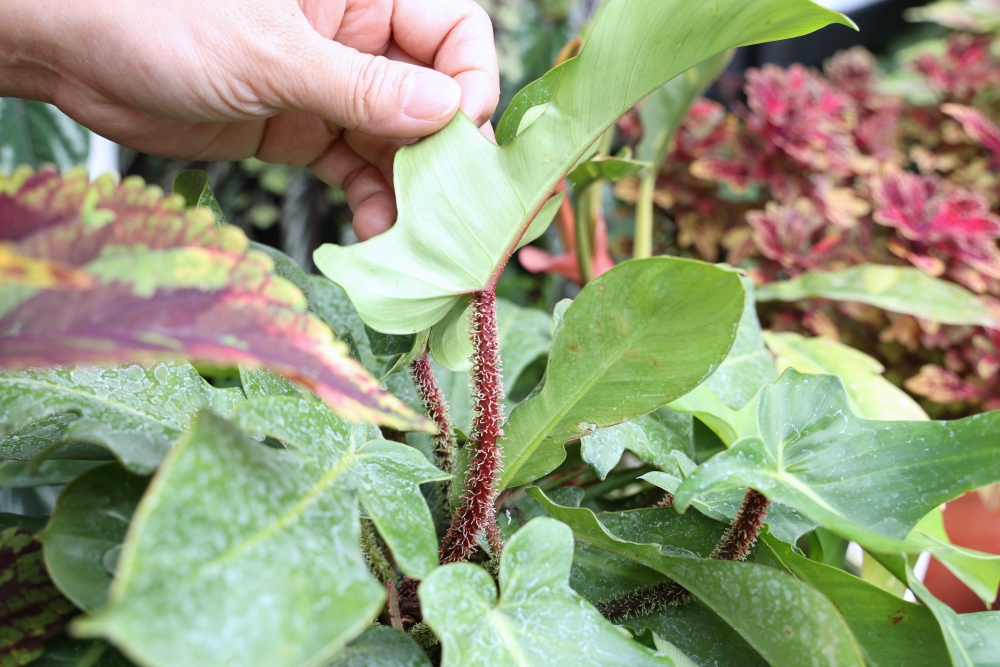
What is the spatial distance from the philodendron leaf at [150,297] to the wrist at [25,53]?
0.37 meters

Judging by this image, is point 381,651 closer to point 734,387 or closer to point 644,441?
point 644,441

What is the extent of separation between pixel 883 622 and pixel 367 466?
0.29 m

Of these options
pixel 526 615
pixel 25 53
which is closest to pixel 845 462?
pixel 526 615

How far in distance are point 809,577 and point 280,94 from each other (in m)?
0.46

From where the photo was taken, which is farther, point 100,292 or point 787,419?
point 787,419

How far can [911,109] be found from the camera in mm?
1196

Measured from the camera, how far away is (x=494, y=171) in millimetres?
388

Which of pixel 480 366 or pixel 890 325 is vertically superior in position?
pixel 480 366

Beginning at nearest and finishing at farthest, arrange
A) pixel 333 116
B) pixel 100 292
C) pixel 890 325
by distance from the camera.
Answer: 1. pixel 100 292
2. pixel 333 116
3. pixel 890 325

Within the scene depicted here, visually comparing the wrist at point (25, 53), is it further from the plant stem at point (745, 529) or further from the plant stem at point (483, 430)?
the plant stem at point (745, 529)

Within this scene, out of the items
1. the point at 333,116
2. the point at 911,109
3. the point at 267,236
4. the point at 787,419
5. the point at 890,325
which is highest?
the point at 333,116

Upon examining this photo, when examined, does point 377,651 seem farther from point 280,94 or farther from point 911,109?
point 911,109

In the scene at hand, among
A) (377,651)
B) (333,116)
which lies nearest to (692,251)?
(333,116)

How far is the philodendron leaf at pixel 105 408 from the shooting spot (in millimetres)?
310
